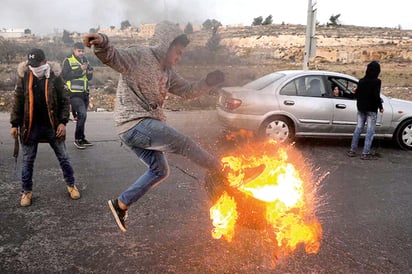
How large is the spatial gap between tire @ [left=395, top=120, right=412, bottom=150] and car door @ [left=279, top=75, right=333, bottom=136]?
62.1 inches

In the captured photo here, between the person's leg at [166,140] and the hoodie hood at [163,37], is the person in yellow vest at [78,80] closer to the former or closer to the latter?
the hoodie hood at [163,37]

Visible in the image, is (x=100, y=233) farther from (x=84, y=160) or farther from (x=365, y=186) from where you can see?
(x=365, y=186)

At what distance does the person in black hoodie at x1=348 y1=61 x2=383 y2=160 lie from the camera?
6983 millimetres

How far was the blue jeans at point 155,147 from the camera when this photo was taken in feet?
10.5

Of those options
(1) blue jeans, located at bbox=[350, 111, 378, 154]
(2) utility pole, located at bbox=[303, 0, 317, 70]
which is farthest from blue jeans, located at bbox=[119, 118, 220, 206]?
(2) utility pole, located at bbox=[303, 0, 317, 70]

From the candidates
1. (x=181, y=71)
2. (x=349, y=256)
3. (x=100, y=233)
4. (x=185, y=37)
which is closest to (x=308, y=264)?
(x=349, y=256)

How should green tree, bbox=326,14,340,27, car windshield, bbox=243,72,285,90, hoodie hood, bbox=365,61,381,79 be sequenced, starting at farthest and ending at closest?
green tree, bbox=326,14,340,27
car windshield, bbox=243,72,285,90
hoodie hood, bbox=365,61,381,79

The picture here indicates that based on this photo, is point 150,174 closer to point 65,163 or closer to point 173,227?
point 173,227

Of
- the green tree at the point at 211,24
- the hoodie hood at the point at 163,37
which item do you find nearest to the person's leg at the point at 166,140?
the hoodie hood at the point at 163,37

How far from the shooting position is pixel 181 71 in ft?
15.3

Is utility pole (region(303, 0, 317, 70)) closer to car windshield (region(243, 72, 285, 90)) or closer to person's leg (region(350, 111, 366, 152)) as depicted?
car windshield (region(243, 72, 285, 90))

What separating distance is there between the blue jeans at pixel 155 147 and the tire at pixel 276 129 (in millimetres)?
4437

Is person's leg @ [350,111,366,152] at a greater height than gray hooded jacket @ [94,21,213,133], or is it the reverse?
gray hooded jacket @ [94,21,213,133]

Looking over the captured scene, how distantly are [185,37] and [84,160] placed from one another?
400 centimetres
